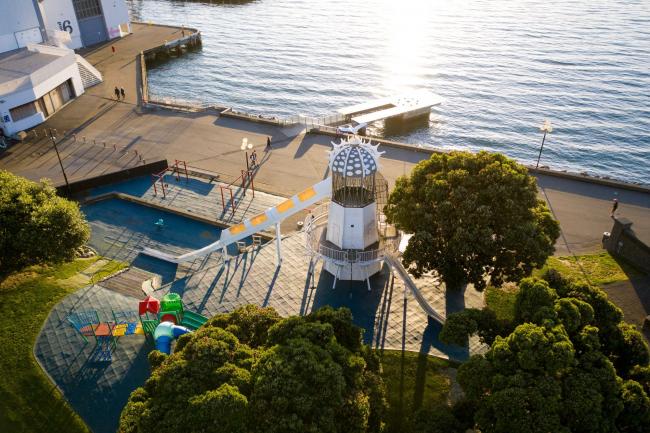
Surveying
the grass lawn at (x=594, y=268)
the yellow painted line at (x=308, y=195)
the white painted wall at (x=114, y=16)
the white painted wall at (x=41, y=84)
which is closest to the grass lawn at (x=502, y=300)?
the grass lawn at (x=594, y=268)

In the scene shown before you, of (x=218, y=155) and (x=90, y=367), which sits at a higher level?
(x=218, y=155)

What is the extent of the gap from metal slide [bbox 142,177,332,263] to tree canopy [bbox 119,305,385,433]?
50.5ft

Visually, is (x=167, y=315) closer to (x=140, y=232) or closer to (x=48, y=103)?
(x=140, y=232)

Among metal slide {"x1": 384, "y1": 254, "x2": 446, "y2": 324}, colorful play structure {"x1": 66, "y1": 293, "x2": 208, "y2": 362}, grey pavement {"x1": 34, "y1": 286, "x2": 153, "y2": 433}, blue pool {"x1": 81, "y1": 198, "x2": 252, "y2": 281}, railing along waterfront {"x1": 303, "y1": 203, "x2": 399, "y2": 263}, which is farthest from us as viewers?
blue pool {"x1": 81, "y1": 198, "x2": 252, "y2": 281}

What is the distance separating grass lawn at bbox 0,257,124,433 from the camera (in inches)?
1218

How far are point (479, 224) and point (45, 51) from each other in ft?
266

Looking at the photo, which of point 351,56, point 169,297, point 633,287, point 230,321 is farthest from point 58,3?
point 633,287

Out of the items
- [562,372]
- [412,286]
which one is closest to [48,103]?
[412,286]

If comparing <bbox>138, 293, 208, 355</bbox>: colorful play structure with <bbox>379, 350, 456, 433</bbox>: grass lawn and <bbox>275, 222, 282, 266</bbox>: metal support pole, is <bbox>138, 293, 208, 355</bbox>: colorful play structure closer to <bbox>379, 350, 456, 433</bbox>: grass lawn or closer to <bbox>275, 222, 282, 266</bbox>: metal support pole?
<bbox>275, 222, 282, 266</bbox>: metal support pole

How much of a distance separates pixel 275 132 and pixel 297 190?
1610 centimetres

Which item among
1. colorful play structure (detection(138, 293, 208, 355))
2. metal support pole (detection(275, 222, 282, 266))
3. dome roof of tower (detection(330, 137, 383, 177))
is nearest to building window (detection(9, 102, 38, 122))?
colorful play structure (detection(138, 293, 208, 355))

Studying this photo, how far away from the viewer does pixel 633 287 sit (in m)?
41.7

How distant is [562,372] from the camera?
23219mm

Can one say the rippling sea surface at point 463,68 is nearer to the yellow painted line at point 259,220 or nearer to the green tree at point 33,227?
the yellow painted line at point 259,220
